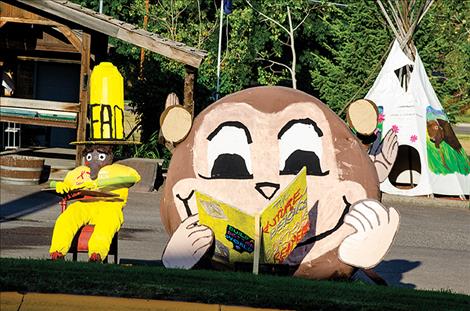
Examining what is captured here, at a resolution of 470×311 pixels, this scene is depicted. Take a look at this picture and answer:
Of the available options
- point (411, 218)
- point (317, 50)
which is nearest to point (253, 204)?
point (411, 218)

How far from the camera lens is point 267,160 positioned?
28.8ft

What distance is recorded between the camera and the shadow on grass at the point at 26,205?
51.9ft

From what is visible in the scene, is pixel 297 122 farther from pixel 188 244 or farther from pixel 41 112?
pixel 41 112

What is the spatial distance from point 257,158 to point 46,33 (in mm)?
16756

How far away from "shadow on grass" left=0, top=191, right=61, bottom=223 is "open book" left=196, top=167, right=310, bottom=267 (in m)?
7.66

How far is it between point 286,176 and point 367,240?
94cm

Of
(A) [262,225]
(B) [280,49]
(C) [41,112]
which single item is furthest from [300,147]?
(B) [280,49]

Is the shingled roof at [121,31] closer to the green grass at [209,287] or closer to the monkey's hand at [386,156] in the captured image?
the monkey's hand at [386,156]

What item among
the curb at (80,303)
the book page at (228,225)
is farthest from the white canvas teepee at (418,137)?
the curb at (80,303)

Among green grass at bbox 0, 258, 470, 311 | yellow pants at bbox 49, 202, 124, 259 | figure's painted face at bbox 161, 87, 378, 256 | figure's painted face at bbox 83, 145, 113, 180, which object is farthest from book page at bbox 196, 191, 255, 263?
figure's painted face at bbox 83, 145, 113, 180

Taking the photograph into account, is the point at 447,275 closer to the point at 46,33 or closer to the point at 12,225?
the point at 12,225

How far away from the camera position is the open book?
8.08 m

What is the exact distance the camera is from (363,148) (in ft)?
29.6

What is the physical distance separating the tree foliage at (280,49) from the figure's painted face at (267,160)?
1523 centimetres
